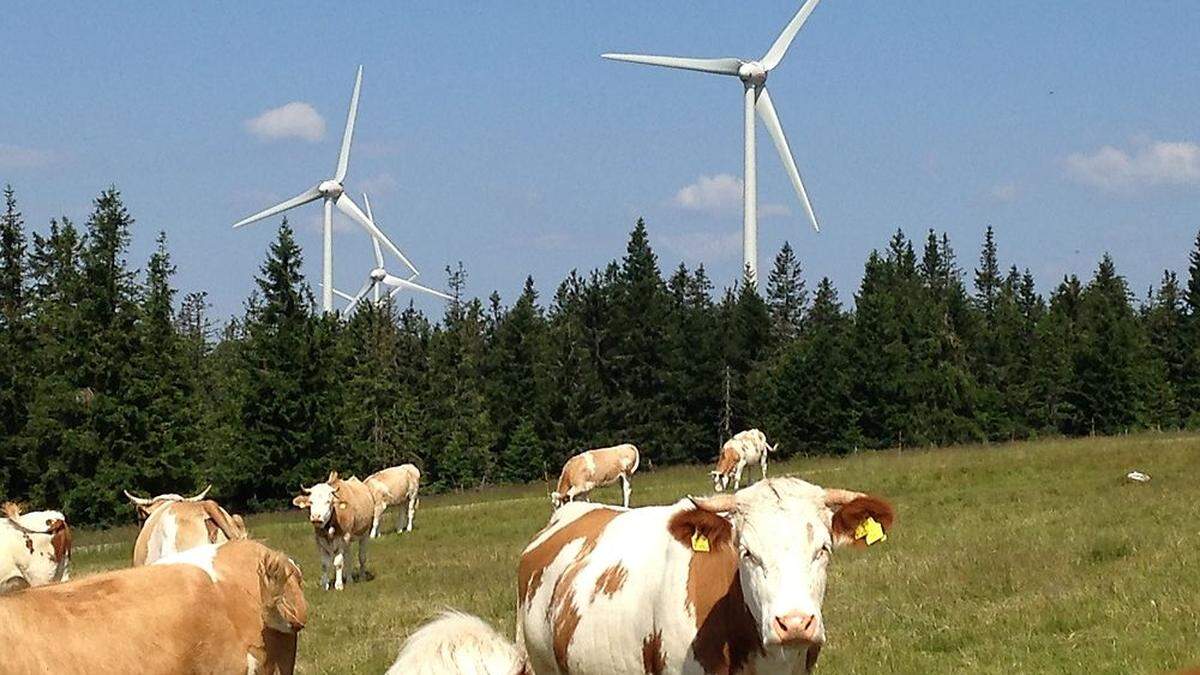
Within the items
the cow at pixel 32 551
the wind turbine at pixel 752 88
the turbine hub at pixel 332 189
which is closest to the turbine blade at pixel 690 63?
the wind turbine at pixel 752 88

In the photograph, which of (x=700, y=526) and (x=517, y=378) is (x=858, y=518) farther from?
(x=517, y=378)

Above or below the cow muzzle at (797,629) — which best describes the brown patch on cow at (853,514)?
above

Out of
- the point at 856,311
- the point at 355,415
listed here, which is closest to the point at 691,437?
the point at 856,311

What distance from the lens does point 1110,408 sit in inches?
3120

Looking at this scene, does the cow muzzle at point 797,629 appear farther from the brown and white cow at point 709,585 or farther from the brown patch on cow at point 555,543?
the brown patch on cow at point 555,543

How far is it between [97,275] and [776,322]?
62.0 m

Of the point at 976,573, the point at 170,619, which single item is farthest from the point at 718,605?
A: the point at 976,573

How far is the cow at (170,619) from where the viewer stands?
5.82 meters

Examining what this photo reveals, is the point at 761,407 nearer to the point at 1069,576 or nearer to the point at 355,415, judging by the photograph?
the point at 355,415

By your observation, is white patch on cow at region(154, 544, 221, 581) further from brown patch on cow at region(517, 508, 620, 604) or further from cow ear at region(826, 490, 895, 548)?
cow ear at region(826, 490, 895, 548)

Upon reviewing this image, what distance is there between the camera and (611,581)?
7859 mm

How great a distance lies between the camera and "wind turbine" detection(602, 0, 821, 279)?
56406mm

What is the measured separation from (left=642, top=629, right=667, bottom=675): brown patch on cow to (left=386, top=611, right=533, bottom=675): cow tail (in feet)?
6.60

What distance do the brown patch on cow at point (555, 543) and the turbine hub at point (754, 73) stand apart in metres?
52.0
